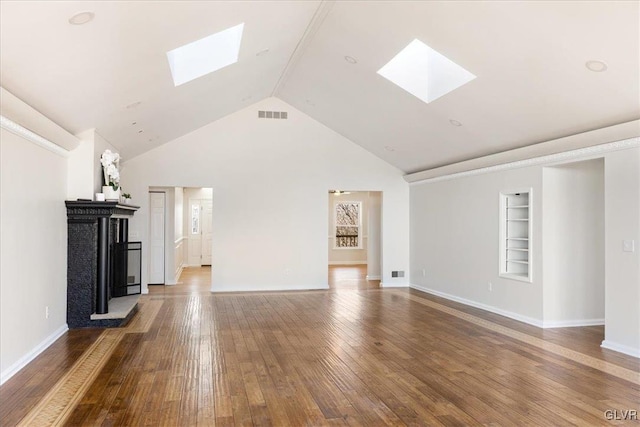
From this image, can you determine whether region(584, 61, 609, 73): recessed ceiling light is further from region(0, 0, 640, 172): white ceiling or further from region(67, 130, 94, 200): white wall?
region(67, 130, 94, 200): white wall

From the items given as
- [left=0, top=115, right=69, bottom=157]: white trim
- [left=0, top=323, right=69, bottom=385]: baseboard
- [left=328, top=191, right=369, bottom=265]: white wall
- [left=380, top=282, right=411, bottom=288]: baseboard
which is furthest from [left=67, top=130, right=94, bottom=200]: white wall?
[left=328, top=191, right=369, bottom=265]: white wall

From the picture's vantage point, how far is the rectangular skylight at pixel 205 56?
574 centimetres

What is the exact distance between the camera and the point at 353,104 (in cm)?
792

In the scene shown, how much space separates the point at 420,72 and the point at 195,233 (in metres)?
9.75

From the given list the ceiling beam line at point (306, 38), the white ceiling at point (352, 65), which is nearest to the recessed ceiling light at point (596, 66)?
the white ceiling at point (352, 65)

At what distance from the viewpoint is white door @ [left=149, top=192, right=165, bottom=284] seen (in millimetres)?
10180

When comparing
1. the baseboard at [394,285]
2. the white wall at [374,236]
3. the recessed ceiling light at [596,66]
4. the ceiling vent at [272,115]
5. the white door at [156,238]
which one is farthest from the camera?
the white wall at [374,236]

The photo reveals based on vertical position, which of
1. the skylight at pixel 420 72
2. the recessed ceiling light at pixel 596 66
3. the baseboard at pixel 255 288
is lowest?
the baseboard at pixel 255 288

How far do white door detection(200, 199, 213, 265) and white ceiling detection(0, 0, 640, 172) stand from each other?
21.4ft

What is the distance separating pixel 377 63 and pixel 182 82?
2.52 metres

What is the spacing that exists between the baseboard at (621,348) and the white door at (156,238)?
832cm

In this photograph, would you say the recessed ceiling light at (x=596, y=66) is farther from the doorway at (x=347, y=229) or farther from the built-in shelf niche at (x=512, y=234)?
the doorway at (x=347, y=229)

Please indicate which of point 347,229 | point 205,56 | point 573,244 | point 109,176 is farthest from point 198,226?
point 573,244

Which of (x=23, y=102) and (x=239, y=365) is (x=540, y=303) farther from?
(x=23, y=102)
